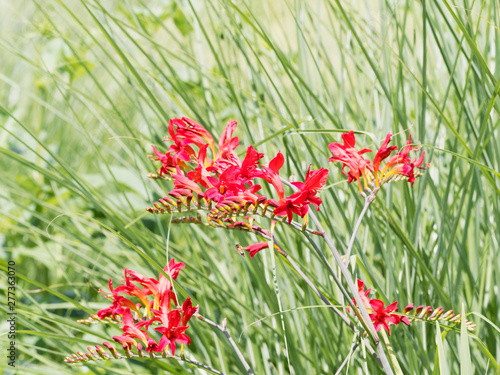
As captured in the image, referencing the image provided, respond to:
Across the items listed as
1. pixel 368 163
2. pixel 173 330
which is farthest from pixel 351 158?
pixel 173 330

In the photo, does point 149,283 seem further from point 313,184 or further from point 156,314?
point 313,184

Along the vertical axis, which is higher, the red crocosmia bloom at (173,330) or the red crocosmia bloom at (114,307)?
the red crocosmia bloom at (114,307)

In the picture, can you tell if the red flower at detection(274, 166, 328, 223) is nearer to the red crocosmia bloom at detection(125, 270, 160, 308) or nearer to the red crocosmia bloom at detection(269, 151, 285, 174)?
the red crocosmia bloom at detection(269, 151, 285, 174)

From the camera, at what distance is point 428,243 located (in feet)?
2.65

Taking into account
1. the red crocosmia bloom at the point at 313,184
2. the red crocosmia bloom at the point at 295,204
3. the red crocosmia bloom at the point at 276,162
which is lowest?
the red crocosmia bloom at the point at 295,204

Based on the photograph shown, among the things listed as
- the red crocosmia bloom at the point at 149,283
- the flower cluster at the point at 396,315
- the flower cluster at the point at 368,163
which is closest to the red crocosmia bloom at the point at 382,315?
the flower cluster at the point at 396,315

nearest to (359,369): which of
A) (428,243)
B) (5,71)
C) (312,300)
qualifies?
(312,300)

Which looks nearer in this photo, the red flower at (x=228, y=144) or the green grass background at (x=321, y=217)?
the red flower at (x=228, y=144)

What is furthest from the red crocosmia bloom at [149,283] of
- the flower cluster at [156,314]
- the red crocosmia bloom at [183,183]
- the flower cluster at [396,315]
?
the flower cluster at [396,315]

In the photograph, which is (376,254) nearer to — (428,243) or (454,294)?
(428,243)

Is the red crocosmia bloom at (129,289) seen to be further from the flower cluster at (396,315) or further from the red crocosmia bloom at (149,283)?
the flower cluster at (396,315)

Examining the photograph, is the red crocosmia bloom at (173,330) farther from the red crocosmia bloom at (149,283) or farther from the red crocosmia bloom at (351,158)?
the red crocosmia bloom at (351,158)

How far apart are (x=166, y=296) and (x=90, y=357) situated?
0.09 m

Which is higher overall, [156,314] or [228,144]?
[228,144]
